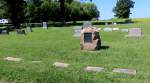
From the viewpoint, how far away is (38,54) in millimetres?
13969

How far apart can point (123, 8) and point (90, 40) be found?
299 feet

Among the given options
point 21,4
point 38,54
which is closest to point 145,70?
point 38,54

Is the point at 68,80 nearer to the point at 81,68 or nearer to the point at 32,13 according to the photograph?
the point at 81,68

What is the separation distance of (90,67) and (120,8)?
315 feet

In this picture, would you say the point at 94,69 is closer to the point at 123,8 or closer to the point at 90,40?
the point at 90,40

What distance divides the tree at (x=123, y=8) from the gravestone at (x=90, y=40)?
89.0 meters

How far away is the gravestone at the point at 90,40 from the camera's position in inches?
596

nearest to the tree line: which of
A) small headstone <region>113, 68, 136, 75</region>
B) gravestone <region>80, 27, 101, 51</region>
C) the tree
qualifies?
the tree

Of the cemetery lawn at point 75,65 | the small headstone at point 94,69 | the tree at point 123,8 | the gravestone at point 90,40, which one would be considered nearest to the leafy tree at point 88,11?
the tree at point 123,8

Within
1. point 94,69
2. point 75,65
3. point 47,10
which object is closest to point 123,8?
point 47,10

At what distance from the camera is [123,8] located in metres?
105

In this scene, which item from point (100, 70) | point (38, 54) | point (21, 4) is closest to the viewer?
point (100, 70)

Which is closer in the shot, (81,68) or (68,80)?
(68,80)

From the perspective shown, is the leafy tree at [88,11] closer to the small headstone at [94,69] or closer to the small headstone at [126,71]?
the small headstone at [94,69]
